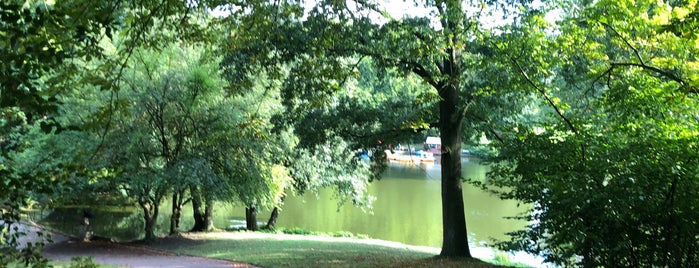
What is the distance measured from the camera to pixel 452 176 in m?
11.6

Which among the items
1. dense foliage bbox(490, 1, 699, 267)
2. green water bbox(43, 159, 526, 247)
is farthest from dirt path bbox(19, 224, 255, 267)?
dense foliage bbox(490, 1, 699, 267)

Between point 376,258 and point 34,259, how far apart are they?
8.86 m

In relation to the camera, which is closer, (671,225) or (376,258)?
(671,225)

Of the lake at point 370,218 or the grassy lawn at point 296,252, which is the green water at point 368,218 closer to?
the lake at point 370,218

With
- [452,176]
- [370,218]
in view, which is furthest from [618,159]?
[370,218]

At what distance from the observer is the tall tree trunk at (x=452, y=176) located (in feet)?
37.5

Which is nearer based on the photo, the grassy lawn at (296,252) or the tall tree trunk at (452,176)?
the grassy lawn at (296,252)

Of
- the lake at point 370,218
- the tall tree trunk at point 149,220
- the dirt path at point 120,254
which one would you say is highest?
the tall tree trunk at point 149,220

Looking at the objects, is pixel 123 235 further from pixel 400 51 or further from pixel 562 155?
pixel 562 155

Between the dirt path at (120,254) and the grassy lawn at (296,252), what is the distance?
525mm

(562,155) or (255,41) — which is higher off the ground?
(255,41)

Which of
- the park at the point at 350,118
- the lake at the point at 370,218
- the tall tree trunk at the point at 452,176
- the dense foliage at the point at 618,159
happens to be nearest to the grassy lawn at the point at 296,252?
the park at the point at 350,118

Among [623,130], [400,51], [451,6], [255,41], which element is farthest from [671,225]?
[255,41]

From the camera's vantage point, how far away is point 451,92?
11375 millimetres
